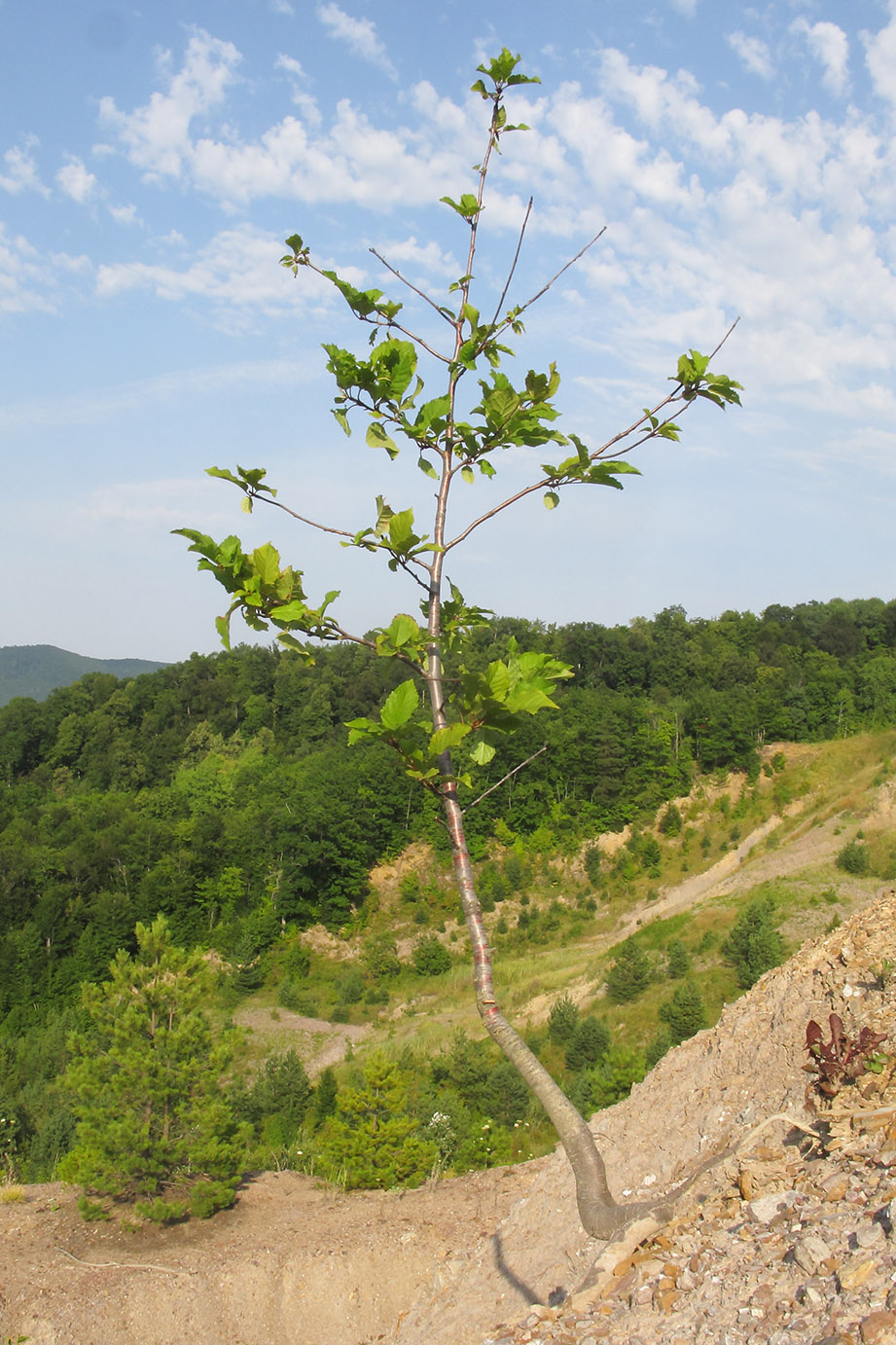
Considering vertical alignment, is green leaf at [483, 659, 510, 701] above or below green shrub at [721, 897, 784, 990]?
above

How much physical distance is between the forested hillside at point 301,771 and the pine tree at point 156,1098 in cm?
1798

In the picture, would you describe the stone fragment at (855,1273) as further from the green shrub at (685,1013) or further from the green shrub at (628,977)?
the green shrub at (628,977)

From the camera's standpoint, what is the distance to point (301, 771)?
160 feet

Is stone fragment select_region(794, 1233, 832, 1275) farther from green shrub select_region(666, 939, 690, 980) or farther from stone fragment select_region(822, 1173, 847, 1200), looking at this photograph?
green shrub select_region(666, 939, 690, 980)


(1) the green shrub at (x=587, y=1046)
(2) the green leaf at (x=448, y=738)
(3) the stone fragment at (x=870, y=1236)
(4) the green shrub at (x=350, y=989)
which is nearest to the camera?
(2) the green leaf at (x=448, y=738)

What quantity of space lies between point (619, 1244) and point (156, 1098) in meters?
8.85

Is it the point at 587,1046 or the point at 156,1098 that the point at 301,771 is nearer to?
the point at 587,1046

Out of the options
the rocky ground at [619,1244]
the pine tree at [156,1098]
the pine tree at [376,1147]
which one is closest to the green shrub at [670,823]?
the pine tree at [376,1147]

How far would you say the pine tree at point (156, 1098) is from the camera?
31.1 ft

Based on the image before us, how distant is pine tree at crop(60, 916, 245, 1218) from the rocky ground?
1.80 ft

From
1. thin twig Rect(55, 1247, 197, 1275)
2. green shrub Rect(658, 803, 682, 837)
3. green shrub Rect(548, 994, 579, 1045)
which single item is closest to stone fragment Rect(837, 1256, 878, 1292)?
thin twig Rect(55, 1247, 197, 1275)

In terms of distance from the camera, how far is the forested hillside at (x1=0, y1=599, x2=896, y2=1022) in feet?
123

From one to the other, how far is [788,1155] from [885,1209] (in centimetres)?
108

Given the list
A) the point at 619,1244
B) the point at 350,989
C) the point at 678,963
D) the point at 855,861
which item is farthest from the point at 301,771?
the point at 619,1244
